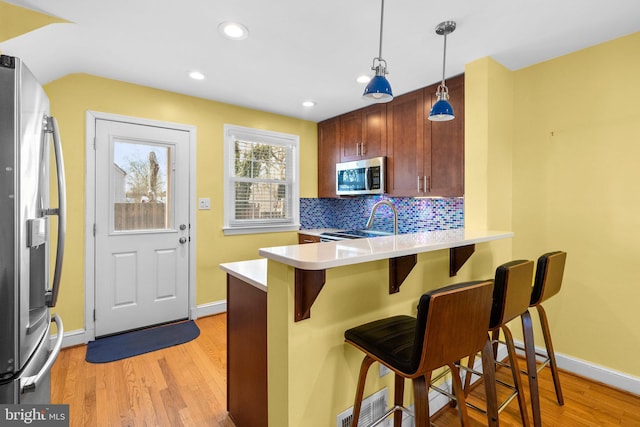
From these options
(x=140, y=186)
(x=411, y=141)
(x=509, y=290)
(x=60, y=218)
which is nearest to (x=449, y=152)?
(x=411, y=141)

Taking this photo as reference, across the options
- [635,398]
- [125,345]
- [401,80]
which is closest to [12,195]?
[125,345]

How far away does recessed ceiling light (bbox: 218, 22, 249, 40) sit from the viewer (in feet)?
6.47

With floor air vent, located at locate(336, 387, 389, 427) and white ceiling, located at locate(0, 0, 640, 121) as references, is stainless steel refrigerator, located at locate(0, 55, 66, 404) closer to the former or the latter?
white ceiling, located at locate(0, 0, 640, 121)

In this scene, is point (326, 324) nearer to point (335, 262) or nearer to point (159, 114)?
point (335, 262)

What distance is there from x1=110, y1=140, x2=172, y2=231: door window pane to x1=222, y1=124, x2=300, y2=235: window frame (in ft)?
2.03

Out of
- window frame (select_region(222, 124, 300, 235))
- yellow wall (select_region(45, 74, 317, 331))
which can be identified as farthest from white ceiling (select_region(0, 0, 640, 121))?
window frame (select_region(222, 124, 300, 235))

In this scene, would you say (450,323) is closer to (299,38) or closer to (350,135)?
(299,38)

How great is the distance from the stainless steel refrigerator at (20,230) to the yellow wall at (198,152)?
179 centimetres

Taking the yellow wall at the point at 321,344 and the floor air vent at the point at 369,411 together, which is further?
the floor air vent at the point at 369,411

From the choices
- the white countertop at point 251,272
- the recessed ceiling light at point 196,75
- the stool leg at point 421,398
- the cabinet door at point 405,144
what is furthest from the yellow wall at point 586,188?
the recessed ceiling light at point 196,75

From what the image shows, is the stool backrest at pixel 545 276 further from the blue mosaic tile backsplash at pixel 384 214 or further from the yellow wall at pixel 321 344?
the blue mosaic tile backsplash at pixel 384 214

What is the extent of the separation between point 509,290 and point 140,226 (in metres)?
3.12

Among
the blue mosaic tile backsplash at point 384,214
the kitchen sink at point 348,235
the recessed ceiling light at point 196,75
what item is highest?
the recessed ceiling light at point 196,75

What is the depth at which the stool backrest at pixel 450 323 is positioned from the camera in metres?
1.03
